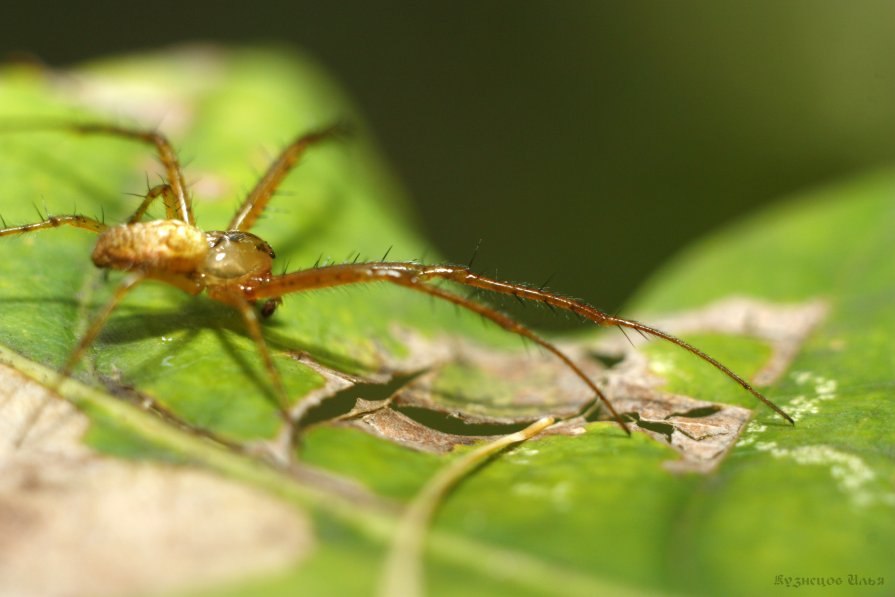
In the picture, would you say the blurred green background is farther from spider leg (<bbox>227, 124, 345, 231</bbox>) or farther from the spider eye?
the spider eye

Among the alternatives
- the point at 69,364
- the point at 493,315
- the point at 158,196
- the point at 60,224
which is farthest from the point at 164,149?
the point at 493,315

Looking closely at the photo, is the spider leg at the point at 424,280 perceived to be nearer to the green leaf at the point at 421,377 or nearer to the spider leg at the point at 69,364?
the green leaf at the point at 421,377

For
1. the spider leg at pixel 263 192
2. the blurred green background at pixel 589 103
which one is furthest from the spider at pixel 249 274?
the blurred green background at pixel 589 103

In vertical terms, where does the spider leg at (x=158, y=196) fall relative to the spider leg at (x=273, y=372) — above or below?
above

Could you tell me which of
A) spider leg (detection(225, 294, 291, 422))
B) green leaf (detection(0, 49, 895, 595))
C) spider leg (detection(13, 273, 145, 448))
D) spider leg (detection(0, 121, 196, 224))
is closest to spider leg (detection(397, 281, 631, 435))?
green leaf (detection(0, 49, 895, 595))

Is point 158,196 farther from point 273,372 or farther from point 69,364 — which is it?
point 273,372
